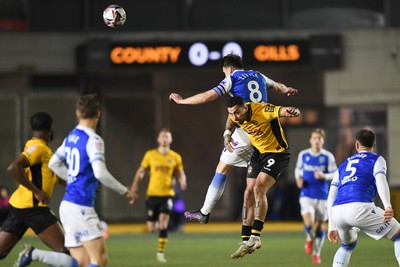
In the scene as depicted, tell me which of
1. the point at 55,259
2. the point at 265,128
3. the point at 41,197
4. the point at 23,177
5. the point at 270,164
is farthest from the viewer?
the point at 270,164

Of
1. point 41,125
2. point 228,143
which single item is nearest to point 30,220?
point 41,125

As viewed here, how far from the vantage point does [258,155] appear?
535 inches

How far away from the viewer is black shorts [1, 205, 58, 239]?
38.7 feet

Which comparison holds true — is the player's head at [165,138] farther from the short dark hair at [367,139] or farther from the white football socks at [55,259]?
the white football socks at [55,259]

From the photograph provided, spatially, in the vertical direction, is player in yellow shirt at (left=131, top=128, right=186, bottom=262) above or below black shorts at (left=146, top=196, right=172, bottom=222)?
above

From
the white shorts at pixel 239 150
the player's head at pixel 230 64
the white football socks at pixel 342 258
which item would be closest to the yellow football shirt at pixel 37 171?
the white shorts at pixel 239 150

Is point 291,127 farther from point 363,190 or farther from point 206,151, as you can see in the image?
point 363,190

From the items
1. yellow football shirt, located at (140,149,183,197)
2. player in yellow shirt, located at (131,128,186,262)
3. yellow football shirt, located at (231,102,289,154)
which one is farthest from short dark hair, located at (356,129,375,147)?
yellow football shirt, located at (140,149,183,197)

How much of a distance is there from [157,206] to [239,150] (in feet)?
20.4

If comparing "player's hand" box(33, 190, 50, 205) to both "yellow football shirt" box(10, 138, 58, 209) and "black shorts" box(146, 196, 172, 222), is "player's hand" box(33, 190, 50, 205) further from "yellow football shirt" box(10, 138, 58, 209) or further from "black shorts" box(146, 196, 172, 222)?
"black shorts" box(146, 196, 172, 222)

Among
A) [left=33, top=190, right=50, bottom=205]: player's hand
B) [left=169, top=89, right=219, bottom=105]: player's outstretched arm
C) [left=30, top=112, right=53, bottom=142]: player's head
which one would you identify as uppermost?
[left=169, top=89, right=219, bottom=105]: player's outstretched arm

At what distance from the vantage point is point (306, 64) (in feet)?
91.8

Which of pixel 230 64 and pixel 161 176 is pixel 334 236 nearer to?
pixel 230 64

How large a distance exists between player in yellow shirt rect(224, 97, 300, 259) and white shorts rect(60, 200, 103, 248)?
9.82ft
